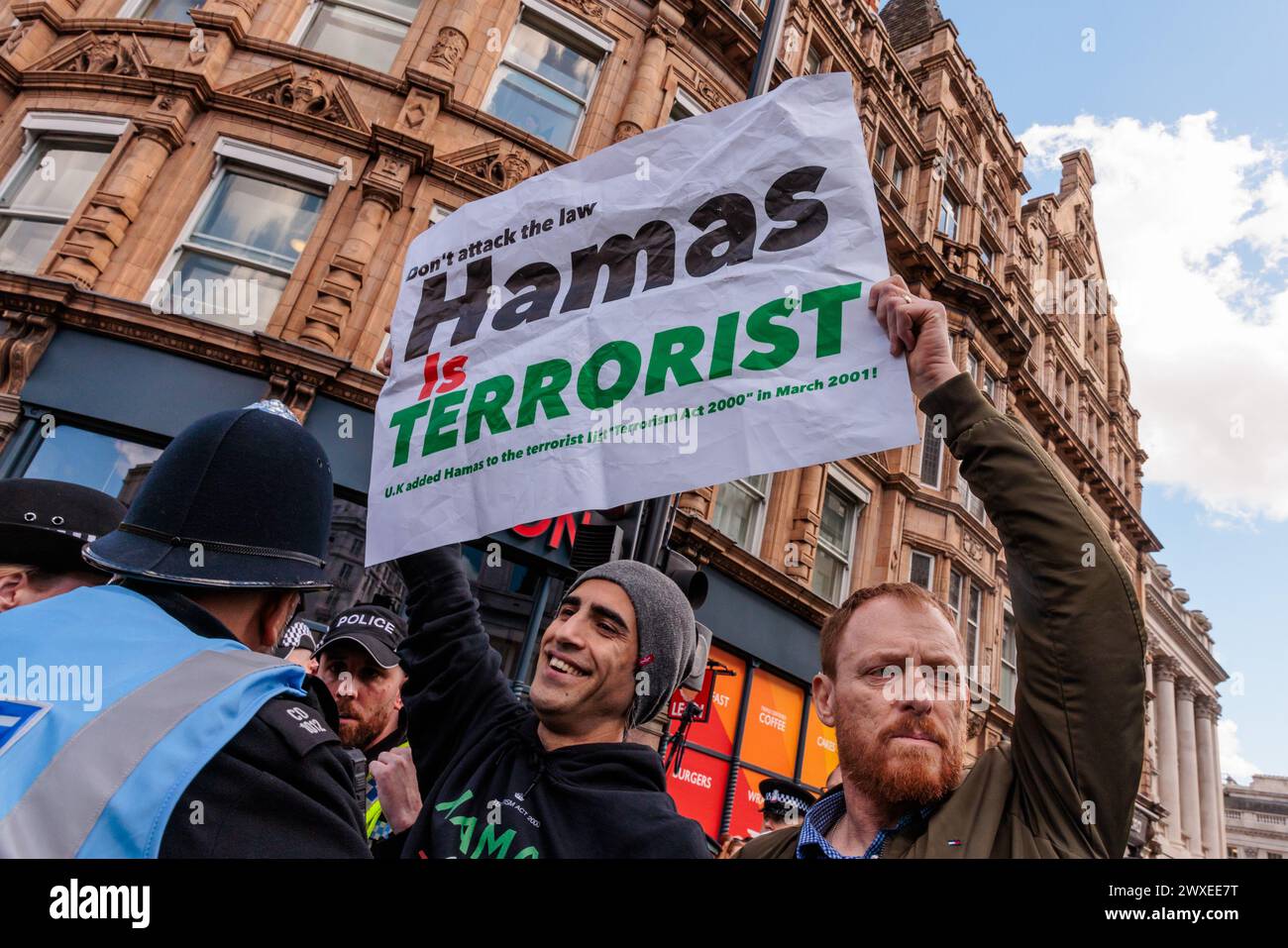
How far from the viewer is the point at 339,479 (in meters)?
8.12

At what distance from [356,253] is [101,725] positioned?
A: 8.95 m

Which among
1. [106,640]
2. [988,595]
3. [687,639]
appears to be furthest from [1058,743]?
[988,595]

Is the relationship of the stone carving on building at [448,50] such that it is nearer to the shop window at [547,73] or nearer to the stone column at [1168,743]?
the shop window at [547,73]

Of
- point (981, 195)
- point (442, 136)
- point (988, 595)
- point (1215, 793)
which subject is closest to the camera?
point (442, 136)

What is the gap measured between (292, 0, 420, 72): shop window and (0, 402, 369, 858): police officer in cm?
1084

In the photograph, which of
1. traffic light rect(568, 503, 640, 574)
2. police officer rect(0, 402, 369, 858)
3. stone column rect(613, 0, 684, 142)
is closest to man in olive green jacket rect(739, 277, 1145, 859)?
police officer rect(0, 402, 369, 858)

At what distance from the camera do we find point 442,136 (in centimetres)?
996

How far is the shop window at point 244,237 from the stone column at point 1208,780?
114ft

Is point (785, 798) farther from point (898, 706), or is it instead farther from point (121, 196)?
point (121, 196)

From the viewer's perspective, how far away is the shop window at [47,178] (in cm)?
878

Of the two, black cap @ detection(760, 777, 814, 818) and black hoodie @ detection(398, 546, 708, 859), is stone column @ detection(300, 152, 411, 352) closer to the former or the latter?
black cap @ detection(760, 777, 814, 818)

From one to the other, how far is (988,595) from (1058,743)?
55.6ft

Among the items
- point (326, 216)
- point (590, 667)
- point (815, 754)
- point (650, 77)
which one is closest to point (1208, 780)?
point (815, 754)
